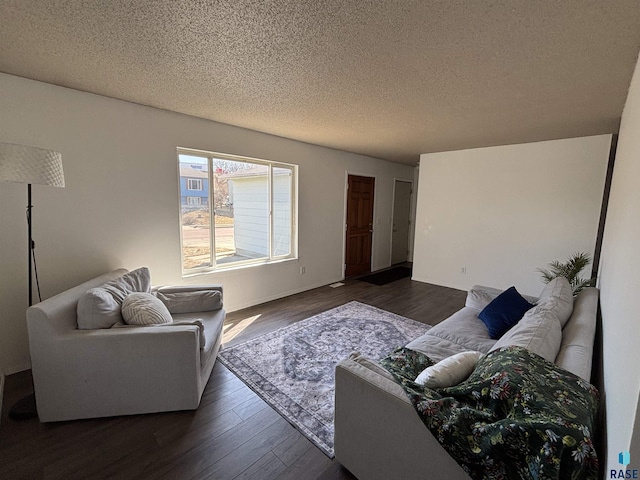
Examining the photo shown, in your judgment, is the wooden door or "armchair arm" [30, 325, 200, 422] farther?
the wooden door

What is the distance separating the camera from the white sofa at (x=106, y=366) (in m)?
1.73

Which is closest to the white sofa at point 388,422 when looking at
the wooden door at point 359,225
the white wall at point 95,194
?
the white wall at point 95,194

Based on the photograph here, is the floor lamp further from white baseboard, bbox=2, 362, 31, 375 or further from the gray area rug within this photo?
the gray area rug

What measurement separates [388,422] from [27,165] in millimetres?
2536

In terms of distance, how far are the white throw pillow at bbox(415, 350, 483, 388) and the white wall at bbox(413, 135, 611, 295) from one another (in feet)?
11.7

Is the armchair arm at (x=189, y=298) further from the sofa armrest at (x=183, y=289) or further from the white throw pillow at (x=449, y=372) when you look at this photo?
the white throw pillow at (x=449, y=372)

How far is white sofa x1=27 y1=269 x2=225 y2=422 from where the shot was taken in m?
1.73

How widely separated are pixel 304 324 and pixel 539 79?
122 inches

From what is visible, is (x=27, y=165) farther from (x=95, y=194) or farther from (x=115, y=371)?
(x=115, y=371)

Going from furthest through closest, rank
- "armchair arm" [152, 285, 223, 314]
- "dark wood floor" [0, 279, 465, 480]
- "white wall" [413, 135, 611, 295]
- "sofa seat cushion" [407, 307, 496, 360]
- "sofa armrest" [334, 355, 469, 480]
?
1. "white wall" [413, 135, 611, 295]
2. "armchair arm" [152, 285, 223, 314]
3. "sofa seat cushion" [407, 307, 496, 360]
4. "dark wood floor" [0, 279, 465, 480]
5. "sofa armrest" [334, 355, 469, 480]

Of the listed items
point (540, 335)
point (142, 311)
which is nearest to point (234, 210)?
point (142, 311)

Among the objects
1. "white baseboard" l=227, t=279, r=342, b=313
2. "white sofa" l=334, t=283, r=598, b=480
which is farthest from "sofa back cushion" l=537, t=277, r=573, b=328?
"white baseboard" l=227, t=279, r=342, b=313

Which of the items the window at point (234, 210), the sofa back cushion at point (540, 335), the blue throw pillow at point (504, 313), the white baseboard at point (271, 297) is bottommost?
the white baseboard at point (271, 297)

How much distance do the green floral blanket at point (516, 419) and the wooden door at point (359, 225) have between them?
14.0ft
